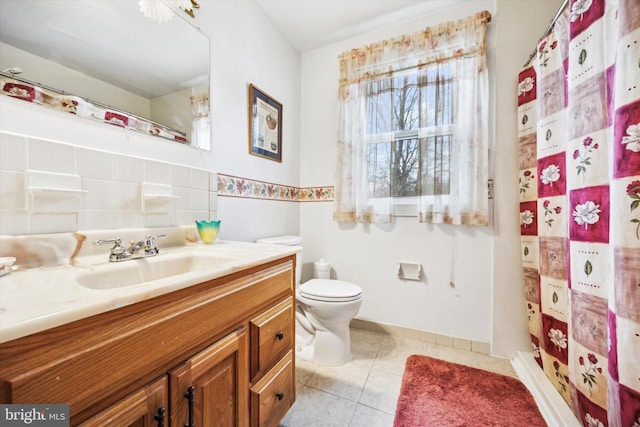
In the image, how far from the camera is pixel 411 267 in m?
1.83

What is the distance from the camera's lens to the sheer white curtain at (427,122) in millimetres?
1596

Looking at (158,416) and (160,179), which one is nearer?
(158,416)

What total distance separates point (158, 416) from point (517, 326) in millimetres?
1874

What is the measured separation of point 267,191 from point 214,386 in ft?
4.29

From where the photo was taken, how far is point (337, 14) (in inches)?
70.0

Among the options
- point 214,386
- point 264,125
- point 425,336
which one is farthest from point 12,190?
point 425,336

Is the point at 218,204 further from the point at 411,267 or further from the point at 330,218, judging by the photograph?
the point at 411,267

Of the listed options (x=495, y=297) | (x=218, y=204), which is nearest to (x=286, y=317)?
(x=218, y=204)

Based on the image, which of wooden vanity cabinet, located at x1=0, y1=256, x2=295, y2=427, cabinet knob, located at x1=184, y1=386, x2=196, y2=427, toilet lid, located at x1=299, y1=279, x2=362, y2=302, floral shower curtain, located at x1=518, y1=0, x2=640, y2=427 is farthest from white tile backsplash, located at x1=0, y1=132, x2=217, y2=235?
floral shower curtain, located at x1=518, y1=0, x2=640, y2=427

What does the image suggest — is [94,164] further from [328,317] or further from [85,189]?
[328,317]

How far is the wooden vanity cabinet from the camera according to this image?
14.4 inches

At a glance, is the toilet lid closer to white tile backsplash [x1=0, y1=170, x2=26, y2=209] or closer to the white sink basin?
the white sink basin

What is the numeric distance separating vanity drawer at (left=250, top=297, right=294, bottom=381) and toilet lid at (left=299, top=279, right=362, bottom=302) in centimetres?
38

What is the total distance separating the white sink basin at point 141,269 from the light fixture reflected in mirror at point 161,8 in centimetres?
105
